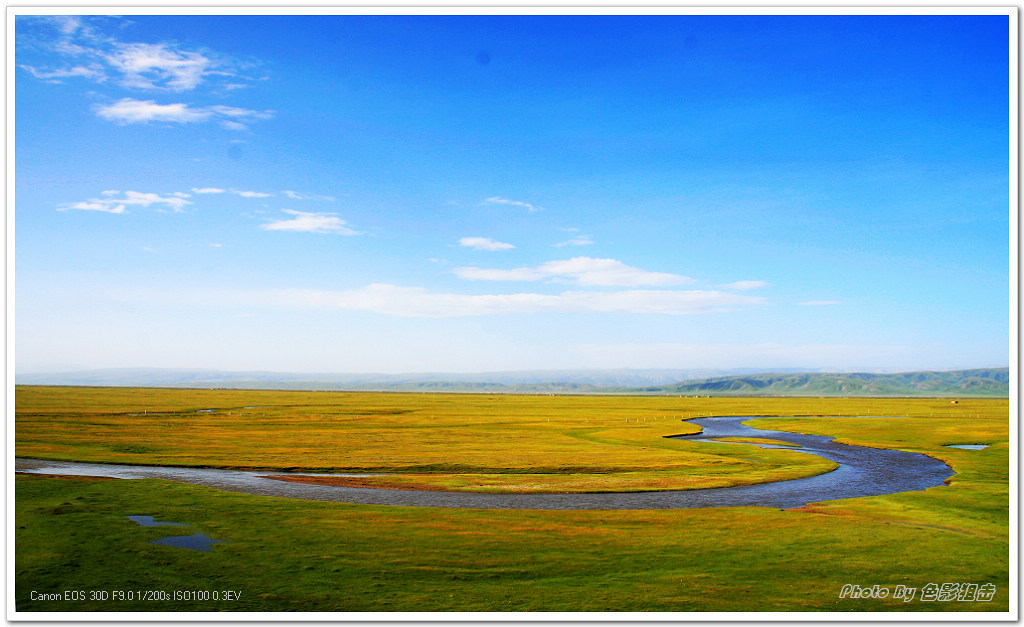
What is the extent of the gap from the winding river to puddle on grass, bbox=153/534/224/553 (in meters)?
8.69

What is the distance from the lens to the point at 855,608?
60.5 feet

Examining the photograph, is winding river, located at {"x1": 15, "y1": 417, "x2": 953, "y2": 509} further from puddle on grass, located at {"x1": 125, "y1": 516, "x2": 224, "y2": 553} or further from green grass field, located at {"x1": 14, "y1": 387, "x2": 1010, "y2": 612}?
puddle on grass, located at {"x1": 125, "y1": 516, "x2": 224, "y2": 553}

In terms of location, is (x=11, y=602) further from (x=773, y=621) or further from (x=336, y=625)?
(x=773, y=621)

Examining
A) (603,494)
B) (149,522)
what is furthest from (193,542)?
(603,494)

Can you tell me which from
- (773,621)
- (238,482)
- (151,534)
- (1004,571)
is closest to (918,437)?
(1004,571)

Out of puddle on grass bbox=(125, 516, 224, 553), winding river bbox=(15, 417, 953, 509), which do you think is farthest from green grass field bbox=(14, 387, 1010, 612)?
winding river bbox=(15, 417, 953, 509)

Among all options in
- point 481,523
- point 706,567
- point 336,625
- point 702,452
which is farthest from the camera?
point 702,452

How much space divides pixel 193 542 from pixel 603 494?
2200 cm

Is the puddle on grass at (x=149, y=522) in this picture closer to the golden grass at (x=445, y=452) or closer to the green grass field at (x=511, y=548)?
the green grass field at (x=511, y=548)

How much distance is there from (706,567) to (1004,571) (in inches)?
441

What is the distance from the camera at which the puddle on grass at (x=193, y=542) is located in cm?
2322

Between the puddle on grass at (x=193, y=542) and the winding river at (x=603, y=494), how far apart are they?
28.5ft

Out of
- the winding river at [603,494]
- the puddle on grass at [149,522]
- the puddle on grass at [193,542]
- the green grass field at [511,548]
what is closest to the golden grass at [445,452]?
the green grass field at [511,548]

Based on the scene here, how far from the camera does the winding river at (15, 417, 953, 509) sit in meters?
32.6
